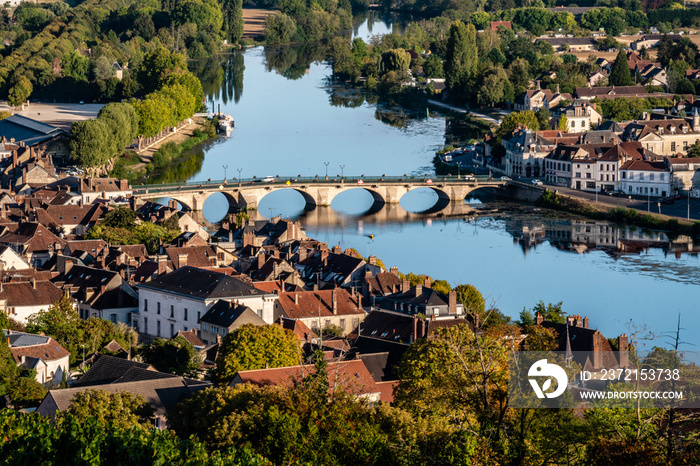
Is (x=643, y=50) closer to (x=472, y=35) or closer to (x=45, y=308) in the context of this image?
(x=472, y=35)

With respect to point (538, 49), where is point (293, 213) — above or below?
below

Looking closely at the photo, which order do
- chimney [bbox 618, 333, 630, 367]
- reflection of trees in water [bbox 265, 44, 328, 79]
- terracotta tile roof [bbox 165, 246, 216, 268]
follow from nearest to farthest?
chimney [bbox 618, 333, 630, 367], terracotta tile roof [bbox 165, 246, 216, 268], reflection of trees in water [bbox 265, 44, 328, 79]

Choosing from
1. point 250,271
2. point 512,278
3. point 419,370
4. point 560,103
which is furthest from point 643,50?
point 419,370

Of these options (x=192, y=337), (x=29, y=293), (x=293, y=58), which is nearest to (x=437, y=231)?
(x=29, y=293)

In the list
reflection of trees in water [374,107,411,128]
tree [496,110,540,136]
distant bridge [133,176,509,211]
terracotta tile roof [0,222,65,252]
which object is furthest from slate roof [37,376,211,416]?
reflection of trees in water [374,107,411,128]

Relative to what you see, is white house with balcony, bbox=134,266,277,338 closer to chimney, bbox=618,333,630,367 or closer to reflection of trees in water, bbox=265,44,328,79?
chimney, bbox=618,333,630,367

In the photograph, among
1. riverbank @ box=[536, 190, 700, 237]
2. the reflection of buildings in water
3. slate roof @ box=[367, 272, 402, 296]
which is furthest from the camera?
riverbank @ box=[536, 190, 700, 237]
